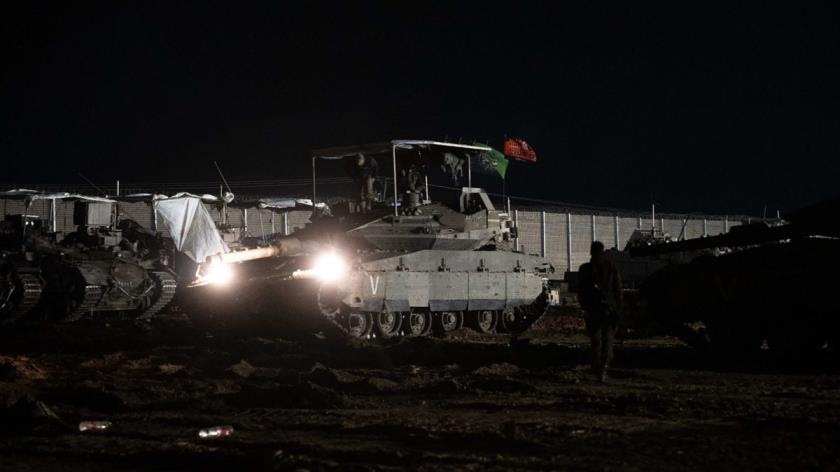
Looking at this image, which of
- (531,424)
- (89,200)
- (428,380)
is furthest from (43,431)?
(89,200)

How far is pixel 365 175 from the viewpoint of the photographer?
62.6ft

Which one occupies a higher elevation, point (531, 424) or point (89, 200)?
point (89, 200)

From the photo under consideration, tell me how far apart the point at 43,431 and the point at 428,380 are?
4.21 m

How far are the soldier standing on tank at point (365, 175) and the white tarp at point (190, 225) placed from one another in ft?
31.8

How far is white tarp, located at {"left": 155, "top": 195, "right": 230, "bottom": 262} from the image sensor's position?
2773 centimetres

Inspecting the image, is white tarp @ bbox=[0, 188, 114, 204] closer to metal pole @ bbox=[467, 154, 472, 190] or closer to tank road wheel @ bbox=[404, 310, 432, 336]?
metal pole @ bbox=[467, 154, 472, 190]

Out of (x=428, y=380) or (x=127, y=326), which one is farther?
(x=127, y=326)

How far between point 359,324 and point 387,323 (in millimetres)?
721

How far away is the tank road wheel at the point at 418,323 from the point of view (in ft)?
59.5

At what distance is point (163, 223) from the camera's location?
28062mm

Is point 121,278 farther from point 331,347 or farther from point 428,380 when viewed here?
point 428,380

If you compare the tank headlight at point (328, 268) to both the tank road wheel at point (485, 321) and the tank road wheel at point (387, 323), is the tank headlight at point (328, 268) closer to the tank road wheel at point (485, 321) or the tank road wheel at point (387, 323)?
the tank road wheel at point (387, 323)

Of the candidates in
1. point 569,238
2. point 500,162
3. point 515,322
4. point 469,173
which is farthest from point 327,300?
point 569,238

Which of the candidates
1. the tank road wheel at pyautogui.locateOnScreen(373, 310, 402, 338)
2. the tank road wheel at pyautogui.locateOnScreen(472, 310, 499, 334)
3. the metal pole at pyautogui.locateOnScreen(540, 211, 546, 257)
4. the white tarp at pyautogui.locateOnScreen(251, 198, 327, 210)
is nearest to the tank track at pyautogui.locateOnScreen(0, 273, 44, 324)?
the tank road wheel at pyautogui.locateOnScreen(373, 310, 402, 338)
